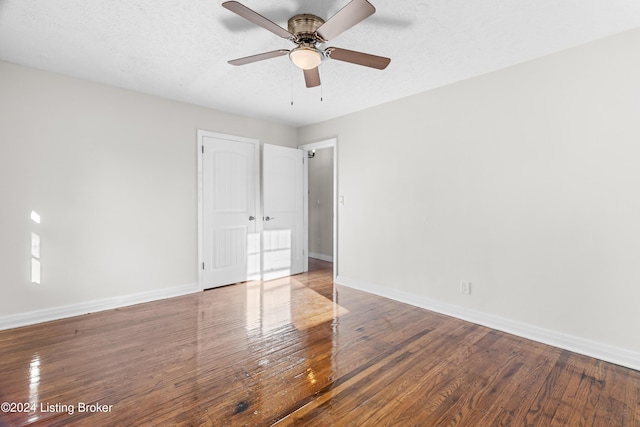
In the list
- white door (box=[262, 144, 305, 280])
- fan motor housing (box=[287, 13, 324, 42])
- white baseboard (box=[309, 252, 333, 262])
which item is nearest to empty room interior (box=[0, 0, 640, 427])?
fan motor housing (box=[287, 13, 324, 42])

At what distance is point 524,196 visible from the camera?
2.83 meters

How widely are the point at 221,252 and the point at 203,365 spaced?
228cm

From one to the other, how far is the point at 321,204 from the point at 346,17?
199 inches

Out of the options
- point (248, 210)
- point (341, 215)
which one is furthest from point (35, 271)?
point (341, 215)

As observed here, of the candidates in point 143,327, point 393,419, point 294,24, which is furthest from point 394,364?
point 294,24

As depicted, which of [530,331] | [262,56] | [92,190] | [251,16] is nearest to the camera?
[251,16]

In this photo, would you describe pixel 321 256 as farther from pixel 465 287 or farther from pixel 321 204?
pixel 465 287

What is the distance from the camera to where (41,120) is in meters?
3.06

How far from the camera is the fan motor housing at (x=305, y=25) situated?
6.97 feet

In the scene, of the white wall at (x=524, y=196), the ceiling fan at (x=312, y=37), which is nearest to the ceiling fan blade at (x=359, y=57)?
the ceiling fan at (x=312, y=37)

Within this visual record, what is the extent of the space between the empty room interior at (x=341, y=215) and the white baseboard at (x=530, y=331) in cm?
2

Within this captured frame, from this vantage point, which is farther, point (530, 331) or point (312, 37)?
point (530, 331)

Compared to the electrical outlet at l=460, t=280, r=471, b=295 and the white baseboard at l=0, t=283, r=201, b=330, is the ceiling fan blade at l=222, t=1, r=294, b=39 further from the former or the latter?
the white baseboard at l=0, t=283, r=201, b=330

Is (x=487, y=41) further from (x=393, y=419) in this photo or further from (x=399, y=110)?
(x=393, y=419)
